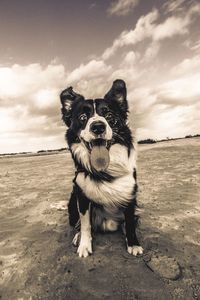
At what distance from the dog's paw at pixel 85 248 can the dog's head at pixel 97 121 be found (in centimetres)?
92

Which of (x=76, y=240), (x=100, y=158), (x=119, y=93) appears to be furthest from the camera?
(x=119, y=93)

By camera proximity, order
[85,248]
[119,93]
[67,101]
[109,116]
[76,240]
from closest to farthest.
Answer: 1. [85,248]
2. [76,240]
3. [109,116]
4. [119,93]
5. [67,101]

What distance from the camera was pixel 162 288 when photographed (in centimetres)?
251

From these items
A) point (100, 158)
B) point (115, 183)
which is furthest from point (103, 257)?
point (100, 158)

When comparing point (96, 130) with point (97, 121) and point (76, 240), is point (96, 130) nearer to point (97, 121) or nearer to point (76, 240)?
point (97, 121)

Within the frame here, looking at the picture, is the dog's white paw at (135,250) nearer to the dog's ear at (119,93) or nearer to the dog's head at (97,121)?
the dog's head at (97,121)

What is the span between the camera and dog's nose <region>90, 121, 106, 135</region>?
3.26 metres

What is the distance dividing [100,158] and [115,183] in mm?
380

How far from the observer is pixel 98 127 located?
3262mm

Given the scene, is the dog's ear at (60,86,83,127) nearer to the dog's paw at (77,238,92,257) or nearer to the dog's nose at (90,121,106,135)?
the dog's nose at (90,121,106,135)

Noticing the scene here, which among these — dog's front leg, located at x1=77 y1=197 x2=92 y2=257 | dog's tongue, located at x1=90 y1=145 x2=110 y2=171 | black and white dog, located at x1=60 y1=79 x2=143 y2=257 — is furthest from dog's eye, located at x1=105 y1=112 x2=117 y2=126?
dog's front leg, located at x1=77 y1=197 x2=92 y2=257

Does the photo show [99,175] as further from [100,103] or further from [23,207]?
[23,207]

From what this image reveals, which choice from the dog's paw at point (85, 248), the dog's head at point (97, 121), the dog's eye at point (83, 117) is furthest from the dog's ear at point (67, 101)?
the dog's paw at point (85, 248)

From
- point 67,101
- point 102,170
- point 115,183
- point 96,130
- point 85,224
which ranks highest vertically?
point 67,101
